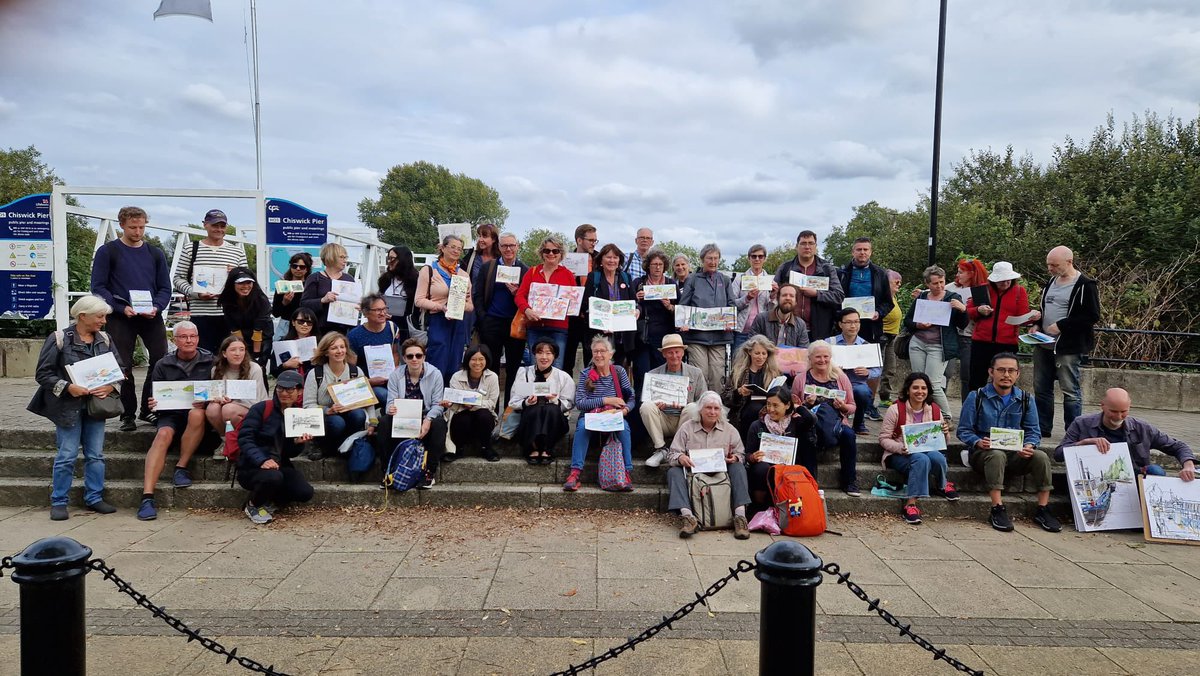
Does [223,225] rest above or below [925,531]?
above

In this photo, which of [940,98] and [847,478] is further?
[940,98]

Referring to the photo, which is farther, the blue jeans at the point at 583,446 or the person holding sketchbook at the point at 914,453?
the blue jeans at the point at 583,446

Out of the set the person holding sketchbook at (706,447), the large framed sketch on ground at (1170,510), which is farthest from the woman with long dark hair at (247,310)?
the large framed sketch on ground at (1170,510)

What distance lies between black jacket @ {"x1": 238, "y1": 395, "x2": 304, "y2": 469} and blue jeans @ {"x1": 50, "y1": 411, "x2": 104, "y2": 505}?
118 cm

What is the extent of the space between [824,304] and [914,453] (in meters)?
2.03

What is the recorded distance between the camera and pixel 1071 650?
4055 mm

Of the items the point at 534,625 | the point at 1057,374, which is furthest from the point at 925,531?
the point at 534,625

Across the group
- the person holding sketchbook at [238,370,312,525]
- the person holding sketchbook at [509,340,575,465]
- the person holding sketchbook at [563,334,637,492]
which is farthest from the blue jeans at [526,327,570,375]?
the person holding sketchbook at [238,370,312,525]

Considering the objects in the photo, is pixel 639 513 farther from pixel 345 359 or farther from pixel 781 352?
pixel 345 359

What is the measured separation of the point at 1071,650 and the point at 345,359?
19.7ft

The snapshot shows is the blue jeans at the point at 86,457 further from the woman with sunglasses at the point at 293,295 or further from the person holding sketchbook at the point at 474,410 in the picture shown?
the person holding sketchbook at the point at 474,410

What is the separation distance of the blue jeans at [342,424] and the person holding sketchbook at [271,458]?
27 centimetres

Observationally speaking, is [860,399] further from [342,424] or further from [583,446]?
[342,424]

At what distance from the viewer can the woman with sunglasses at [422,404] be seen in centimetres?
659
